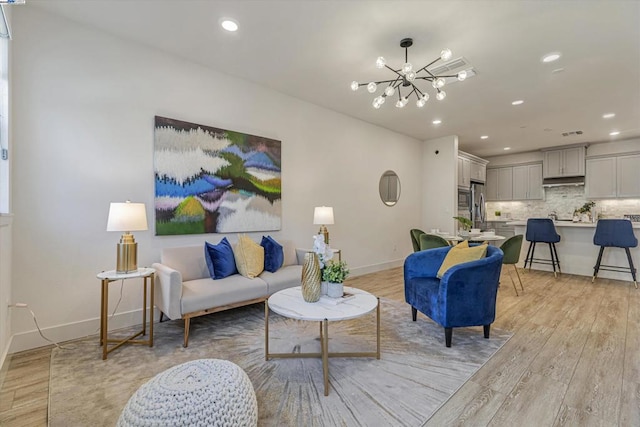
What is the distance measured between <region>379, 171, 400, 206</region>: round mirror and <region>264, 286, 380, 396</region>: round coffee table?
3685 mm

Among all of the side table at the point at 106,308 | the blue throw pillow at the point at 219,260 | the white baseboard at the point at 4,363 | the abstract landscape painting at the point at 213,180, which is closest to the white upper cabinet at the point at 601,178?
the abstract landscape painting at the point at 213,180

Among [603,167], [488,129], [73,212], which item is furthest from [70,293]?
[603,167]

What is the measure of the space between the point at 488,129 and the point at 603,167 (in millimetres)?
3297

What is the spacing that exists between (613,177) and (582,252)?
101 inches

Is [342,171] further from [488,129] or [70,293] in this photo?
[70,293]

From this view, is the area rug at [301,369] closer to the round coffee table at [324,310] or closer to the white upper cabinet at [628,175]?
the round coffee table at [324,310]

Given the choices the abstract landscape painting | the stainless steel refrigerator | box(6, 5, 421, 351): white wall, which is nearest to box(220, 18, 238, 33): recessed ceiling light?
box(6, 5, 421, 351): white wall

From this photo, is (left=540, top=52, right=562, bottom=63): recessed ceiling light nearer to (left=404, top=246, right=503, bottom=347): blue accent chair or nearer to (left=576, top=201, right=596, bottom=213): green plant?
(left=404, top=246, right=503, bottom=347): blue accent chair

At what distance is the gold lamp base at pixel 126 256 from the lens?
8.21ft

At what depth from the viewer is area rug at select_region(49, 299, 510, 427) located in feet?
5.62

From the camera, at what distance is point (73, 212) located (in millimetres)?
2664

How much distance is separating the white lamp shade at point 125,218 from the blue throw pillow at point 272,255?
4.52 feet

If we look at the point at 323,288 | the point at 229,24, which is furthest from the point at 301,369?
the point at 229,24

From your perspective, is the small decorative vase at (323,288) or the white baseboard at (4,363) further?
the small decorative vase at (323,288)
